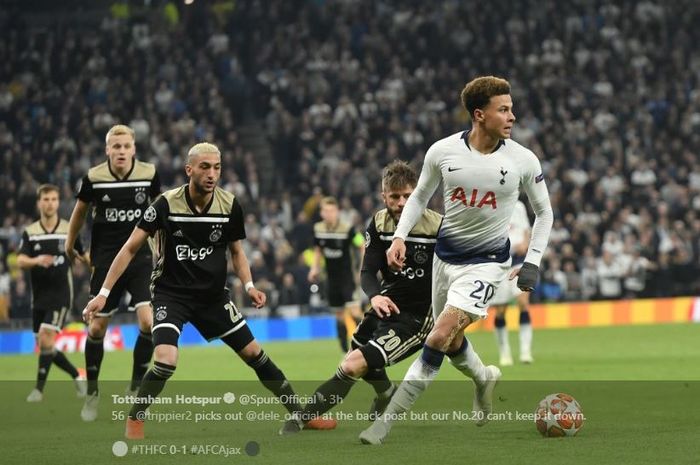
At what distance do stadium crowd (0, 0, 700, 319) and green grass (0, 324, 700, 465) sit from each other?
9.21 metres

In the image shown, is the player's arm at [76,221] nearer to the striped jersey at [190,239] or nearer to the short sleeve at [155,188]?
the short sleeve at [155,188]

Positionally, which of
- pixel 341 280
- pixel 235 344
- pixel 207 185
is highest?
pixel 207 185

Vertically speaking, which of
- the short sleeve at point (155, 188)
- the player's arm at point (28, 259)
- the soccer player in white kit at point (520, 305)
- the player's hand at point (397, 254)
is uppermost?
the short sleeve at point (155, 188)

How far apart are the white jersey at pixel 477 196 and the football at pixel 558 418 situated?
0.96 metres

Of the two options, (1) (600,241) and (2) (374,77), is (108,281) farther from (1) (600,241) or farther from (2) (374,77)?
A: (2) (374,77)

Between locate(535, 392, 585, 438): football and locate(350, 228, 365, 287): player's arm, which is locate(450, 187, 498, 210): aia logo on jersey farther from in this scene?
locate(350, 228, 365, 287): player's arm

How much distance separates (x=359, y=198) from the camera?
28.5 m

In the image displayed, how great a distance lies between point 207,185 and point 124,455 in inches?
Result: 78.5

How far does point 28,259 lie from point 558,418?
23.9ft

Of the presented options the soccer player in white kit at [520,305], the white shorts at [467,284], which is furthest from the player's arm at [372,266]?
the soccer player in white kit at [520,305]

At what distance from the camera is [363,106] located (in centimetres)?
3167

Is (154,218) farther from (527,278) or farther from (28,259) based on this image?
(28,259)

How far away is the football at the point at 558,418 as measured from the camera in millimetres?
8664

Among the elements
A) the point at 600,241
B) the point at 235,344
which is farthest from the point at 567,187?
the point at 235,344
